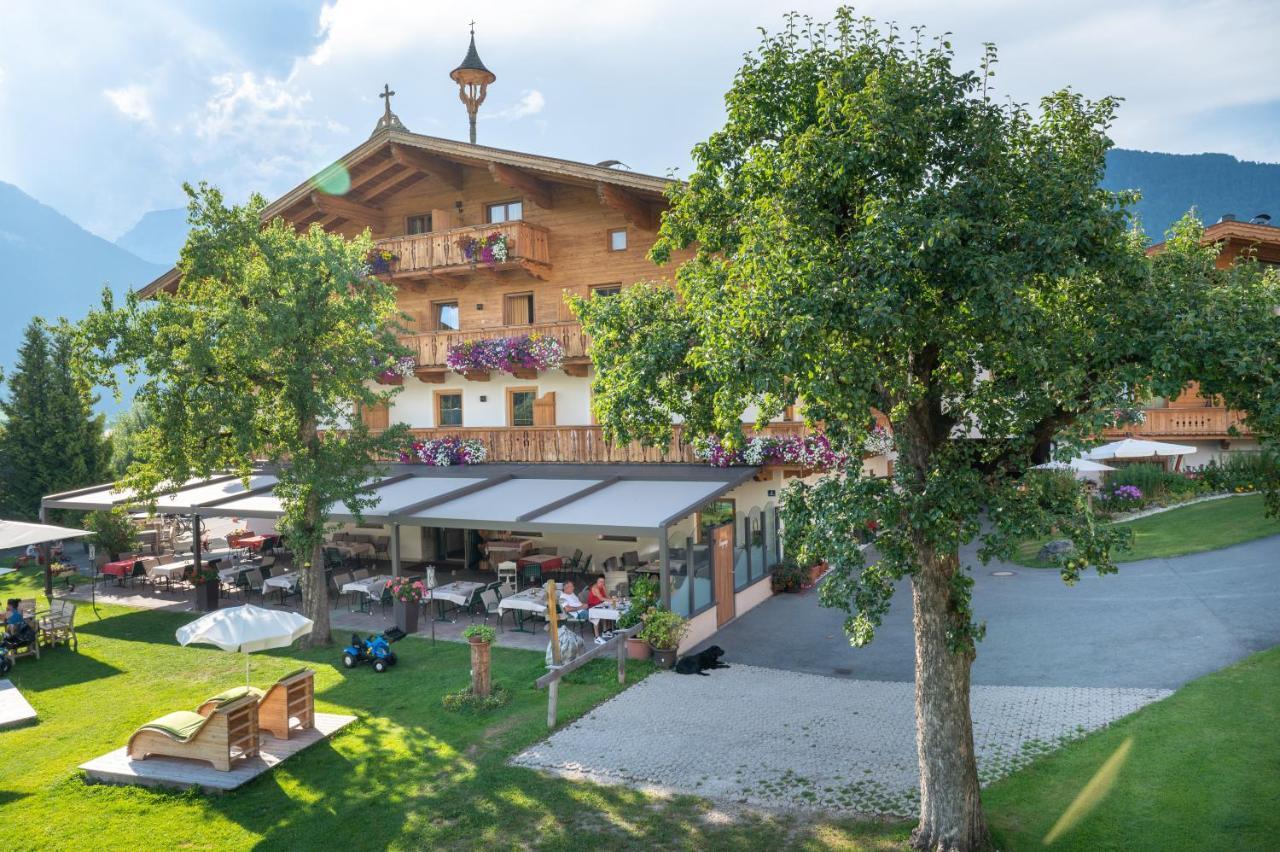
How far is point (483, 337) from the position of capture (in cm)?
2417

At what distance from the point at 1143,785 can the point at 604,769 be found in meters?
6.62

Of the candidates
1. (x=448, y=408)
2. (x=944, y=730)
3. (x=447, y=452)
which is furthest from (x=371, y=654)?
(x=448, y=408)

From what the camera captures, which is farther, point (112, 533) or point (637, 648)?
point (112, 533)

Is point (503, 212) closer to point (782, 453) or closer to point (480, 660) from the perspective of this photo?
point (782, 453)

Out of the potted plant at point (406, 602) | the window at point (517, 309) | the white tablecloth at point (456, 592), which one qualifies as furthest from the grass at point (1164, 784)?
the window at point (517, 309)

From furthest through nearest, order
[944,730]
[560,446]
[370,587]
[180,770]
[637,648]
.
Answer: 1. [560,446]
2. [370,587]
3. [637,648]
4. [180,770]
5. [944,730]

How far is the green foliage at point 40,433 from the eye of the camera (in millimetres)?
32375

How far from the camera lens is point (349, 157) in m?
26.0

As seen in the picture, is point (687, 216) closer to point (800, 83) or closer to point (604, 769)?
point (800, 83)

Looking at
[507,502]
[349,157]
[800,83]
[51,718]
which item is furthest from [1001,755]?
[349,157]

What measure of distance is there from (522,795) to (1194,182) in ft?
604

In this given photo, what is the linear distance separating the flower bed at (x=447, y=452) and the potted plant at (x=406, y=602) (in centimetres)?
596

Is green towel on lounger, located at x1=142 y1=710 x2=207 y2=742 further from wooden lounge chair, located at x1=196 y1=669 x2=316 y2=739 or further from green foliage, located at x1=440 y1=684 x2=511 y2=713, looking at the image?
green foliage, located at x1=440 y1=684 x2=511 y2=713

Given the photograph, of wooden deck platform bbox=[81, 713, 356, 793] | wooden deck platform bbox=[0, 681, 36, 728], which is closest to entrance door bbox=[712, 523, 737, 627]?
wooden deck platform bbox=[81, 713, 356, 793]
